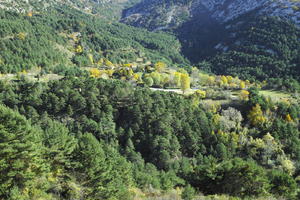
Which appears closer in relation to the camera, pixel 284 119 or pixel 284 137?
pixel 284 137

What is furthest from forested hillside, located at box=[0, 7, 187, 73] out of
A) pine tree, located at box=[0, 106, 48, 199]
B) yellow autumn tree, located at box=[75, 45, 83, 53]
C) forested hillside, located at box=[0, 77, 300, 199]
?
pine tree, located at box=[0, 106, 48, 199]

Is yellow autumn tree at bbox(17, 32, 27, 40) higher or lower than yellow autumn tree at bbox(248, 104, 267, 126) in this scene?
higher

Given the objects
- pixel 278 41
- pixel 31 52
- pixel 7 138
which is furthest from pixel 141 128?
pixel 278 41

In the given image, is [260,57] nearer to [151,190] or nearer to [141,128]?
[141,128]

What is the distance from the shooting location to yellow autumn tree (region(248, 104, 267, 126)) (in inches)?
3280

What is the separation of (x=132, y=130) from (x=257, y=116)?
149 ft

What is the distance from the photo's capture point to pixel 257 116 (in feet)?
276

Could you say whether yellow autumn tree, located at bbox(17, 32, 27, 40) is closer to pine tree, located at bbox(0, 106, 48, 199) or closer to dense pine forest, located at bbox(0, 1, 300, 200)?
dense pine forest, located at bbox(0, 1, 300, 200)

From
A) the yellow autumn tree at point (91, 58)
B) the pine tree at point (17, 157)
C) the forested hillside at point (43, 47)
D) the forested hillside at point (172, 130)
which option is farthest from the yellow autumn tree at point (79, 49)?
the pine tree at point (17, 157)

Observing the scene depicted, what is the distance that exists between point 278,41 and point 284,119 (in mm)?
142641

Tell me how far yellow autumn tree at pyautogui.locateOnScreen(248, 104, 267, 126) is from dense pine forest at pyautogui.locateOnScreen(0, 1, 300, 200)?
0.41 m

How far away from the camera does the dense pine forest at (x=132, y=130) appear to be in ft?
95.5

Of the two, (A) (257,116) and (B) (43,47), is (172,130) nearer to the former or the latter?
(A) (257,116)

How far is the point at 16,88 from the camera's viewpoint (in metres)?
87.0
